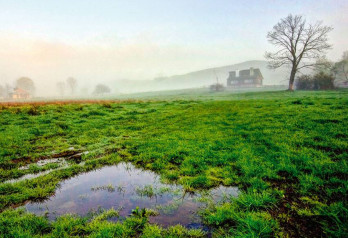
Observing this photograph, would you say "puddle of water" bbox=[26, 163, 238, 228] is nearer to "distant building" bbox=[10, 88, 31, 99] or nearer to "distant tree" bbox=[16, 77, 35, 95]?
"distant building" bbox=[10, 88, 31, 99]

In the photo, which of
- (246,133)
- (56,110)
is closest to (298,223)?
(246,133)

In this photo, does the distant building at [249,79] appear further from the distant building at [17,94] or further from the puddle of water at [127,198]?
the distant building at [17,94]

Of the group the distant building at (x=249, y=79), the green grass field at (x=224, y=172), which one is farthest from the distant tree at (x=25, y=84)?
the green grass field at (x=224, y=172)

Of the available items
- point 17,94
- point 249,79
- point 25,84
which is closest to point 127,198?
point 249,79

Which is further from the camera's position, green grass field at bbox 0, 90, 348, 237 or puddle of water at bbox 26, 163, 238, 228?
puddle of water at bbox 26, 163, 238, 228

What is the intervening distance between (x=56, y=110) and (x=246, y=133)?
61.4ft

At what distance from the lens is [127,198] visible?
4.80 m

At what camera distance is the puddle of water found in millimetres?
4125

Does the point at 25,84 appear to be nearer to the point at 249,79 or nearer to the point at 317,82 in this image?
the point at 249,79

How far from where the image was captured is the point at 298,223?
136 inches

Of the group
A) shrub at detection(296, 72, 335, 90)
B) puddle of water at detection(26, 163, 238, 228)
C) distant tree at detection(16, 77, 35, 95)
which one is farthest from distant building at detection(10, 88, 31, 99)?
shrub at detection(296, 72, 335, 90)

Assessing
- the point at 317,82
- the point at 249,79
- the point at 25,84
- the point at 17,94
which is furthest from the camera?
the point at 25,84

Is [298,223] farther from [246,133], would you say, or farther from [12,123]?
[12,123]

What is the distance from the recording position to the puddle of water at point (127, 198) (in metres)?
4.12
